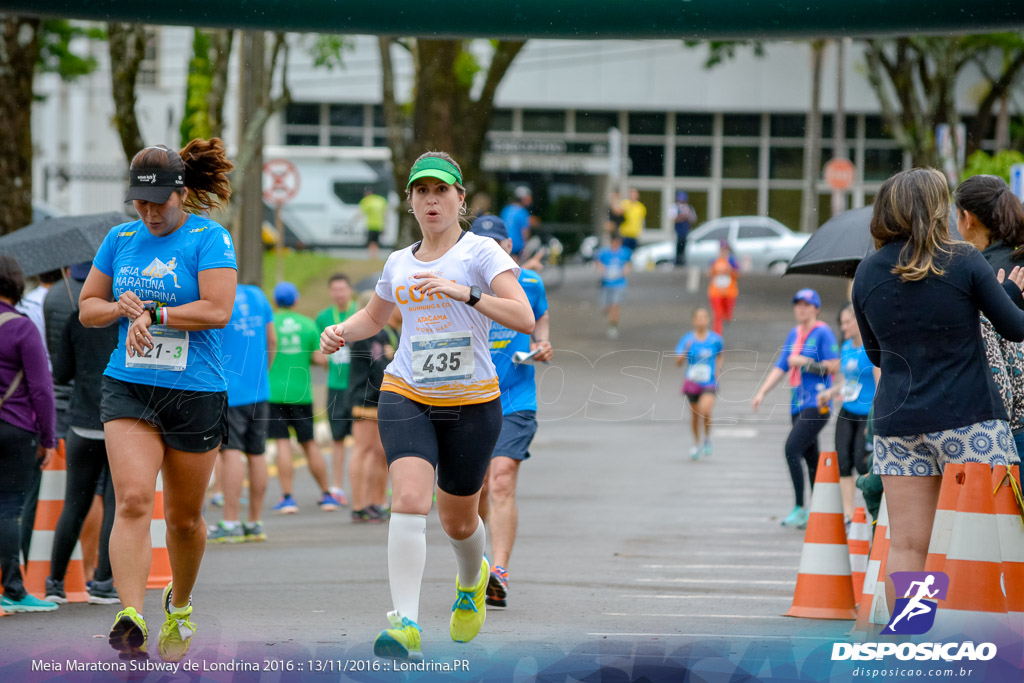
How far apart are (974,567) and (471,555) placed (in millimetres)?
1902

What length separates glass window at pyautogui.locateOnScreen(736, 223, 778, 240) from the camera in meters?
36.9

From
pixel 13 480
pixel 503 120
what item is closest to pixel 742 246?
pixel 503 120

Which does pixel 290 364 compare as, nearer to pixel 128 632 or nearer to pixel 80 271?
pixel 80 271

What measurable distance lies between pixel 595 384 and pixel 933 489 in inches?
72.4

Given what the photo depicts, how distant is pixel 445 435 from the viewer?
5340 mm

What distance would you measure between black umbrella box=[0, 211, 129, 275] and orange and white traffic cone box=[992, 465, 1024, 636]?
189 inches

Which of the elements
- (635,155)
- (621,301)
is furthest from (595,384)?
(635,155)

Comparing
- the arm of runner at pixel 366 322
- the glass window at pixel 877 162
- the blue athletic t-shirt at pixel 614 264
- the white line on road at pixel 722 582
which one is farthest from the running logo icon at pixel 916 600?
the glass window at pixel 877 162

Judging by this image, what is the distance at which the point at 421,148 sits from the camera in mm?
17844

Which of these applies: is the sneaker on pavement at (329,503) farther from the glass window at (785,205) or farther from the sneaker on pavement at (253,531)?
the glass window at (785,205)

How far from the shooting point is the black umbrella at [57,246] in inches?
301

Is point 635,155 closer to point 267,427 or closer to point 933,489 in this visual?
point 267,427

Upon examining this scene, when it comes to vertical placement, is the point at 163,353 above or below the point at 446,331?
below

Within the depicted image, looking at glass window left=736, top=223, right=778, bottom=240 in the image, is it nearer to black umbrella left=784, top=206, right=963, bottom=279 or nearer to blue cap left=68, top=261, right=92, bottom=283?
black umbrella left=784, top=206, right=963, bottom=279
